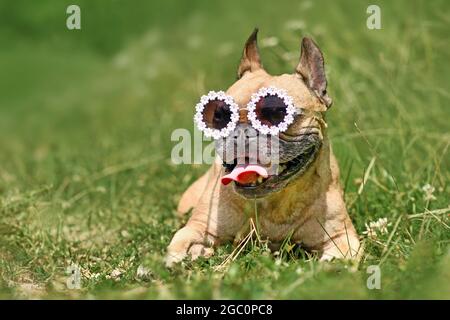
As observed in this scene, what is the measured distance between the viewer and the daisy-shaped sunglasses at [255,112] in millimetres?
4434

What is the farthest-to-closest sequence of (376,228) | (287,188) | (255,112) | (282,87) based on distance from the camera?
(376,228), (287,188), (282,87), (255,112)

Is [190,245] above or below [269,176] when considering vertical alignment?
below

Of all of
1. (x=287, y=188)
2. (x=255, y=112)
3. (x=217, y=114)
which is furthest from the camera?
(x=287, y=188)

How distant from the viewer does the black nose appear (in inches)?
176

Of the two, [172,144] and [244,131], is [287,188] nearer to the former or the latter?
[244,131]

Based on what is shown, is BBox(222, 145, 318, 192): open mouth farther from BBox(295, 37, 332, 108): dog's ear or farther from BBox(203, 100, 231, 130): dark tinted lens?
BBox(295, 37, 332, 108): dog's ear

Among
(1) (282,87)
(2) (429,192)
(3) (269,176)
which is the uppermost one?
Result: (1) (282,87)

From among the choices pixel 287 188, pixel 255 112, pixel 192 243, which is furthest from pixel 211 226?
pixel 255 112

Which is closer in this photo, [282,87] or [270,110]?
[270,110]

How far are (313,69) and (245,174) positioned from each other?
2.45ft

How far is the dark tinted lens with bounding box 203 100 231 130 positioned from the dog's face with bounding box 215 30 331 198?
0.24 ft

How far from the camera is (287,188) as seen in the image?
15.8 feet

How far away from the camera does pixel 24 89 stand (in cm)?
1375
